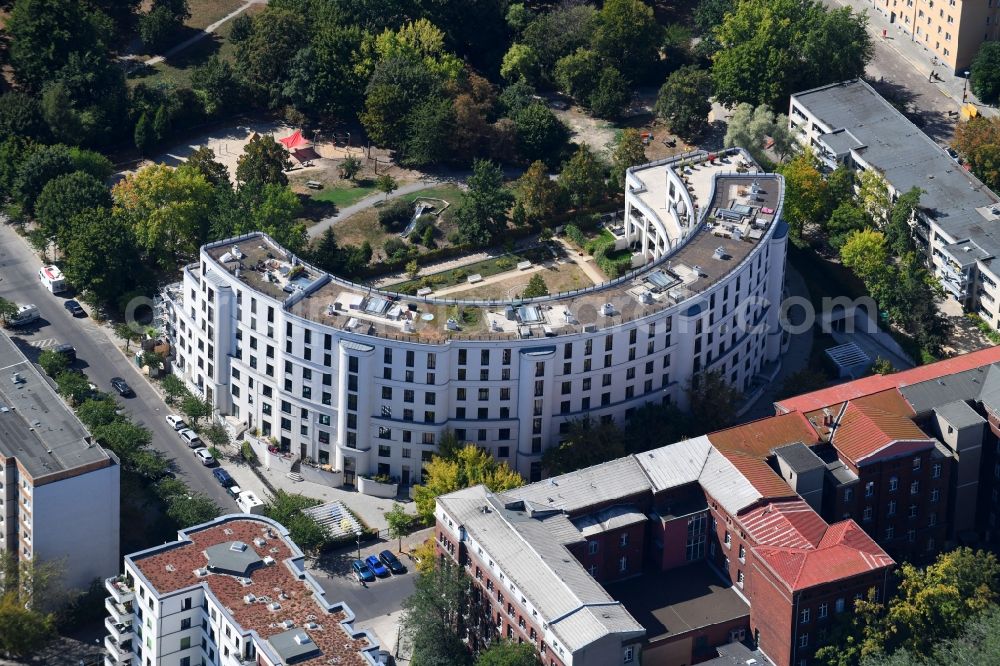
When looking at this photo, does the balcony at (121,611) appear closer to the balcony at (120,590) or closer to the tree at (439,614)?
the balcony at (120,590)

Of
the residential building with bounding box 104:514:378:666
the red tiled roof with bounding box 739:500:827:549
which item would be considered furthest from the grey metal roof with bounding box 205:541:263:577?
the red tiled roof with bounding box 739:500:827:549

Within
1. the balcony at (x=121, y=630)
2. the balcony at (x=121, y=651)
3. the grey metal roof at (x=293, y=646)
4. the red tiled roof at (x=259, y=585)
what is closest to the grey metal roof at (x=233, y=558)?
the red tiled roof at (x=259, y=585)

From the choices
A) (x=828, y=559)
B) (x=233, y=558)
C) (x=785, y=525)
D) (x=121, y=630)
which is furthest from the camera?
(x=785, y=525)

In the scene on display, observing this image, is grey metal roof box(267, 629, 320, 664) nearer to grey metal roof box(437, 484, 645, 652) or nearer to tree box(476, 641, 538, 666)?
tree box(476, 641, 538, 666)

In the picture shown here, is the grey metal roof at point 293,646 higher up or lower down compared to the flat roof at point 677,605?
higher up

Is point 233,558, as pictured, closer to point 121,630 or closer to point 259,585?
point 259,585

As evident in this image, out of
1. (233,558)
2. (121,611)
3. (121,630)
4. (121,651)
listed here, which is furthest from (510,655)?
(121,651)

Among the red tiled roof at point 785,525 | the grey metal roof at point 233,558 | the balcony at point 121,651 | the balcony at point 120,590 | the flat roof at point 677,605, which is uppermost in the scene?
the red tiled roof at point 785,525
